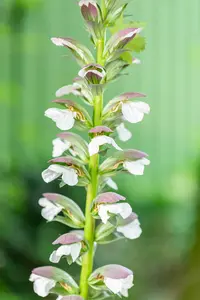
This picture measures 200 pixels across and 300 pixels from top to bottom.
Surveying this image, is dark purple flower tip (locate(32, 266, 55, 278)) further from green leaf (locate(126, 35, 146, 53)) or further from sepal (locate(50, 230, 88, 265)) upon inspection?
green leaf (locate(126, 35, 146, 53))

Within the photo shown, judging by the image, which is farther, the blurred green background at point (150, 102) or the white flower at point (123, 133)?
the blurred green background at point (150, 102)

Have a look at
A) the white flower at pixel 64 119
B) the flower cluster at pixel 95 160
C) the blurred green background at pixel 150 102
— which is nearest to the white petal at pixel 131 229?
the flower cluster at pixel 95 160

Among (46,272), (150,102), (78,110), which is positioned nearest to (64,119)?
(78,110)

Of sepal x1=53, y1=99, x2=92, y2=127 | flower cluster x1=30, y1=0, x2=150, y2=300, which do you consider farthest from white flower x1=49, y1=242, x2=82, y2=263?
sepal x1=53, y1=99, x2=92, y2=127

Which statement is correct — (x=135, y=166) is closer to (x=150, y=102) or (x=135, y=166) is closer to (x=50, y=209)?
(x=50, y=209)

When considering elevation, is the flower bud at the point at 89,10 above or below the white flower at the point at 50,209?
above

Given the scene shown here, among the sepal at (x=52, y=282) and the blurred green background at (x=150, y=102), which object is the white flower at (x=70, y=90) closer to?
the sepal at (x=52, y=282)

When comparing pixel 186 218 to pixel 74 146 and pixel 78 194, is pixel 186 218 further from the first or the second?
pixel 74 146
